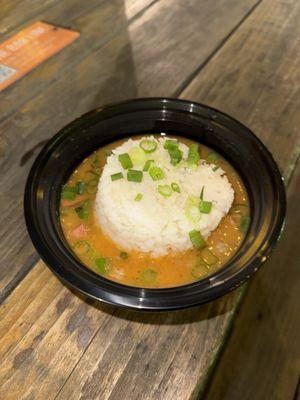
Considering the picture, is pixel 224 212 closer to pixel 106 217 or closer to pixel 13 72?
pixel 106 217

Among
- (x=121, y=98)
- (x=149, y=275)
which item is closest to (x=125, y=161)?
(x=149, y=275)

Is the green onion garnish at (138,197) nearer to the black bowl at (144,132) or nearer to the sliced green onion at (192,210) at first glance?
the sliced green onion at (192,210)

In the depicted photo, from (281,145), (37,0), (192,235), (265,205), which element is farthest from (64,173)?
(37,0)

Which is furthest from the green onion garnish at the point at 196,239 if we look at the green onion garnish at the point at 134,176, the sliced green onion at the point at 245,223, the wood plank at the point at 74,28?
the wood plank at the point at 74,28

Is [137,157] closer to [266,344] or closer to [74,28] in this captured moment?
[266,344]

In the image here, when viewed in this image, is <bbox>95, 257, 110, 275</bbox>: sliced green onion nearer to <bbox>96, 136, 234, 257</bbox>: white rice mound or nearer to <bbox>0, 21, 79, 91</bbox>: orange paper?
<bbox>96, 136, 234, 257</bbox>: white rice mound

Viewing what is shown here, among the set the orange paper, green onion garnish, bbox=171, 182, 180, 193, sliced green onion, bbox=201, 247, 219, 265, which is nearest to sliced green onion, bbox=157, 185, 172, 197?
green onion garnish, bbox=171, 182, 180, 193
